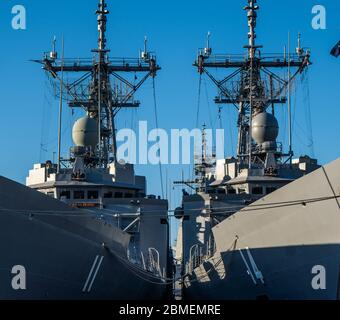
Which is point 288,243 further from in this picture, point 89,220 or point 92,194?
point 92,194

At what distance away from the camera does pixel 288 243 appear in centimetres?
1574

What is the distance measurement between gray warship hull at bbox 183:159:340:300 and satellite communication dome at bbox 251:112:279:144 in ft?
29.5

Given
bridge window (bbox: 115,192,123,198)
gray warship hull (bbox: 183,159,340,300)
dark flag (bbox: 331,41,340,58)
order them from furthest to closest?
bridge window (bbox: 115,192,123,198) < dark flag (bbox: 331,41,340,58) < gray warship hull (bbox: 183,159,340,300)

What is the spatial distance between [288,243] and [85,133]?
463 inches

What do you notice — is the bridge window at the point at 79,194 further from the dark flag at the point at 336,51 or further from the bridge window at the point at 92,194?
the dark flag at the point at 336,51

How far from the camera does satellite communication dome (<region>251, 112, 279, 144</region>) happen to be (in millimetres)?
26531

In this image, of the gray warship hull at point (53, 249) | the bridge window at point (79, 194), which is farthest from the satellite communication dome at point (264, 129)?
the gray warship hull at point (53, 249)

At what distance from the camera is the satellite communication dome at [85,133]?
84.9 ft

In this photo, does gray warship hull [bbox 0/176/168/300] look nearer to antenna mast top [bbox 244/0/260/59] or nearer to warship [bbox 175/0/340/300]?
warship [bbox 175/0/340/300]

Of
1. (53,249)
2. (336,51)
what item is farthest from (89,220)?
(336,51)

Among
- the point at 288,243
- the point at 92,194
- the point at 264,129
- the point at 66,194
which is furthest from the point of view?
the point at 264,129

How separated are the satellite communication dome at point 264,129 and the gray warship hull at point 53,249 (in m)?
10.1

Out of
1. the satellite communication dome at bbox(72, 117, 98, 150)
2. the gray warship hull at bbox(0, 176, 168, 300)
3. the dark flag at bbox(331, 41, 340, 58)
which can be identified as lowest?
the gray warship hull at bbox(0, 176, 168, 300)

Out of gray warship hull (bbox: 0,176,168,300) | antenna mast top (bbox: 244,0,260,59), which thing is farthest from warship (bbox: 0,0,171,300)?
antenna mast top (bbox: 244,0,260,59)
